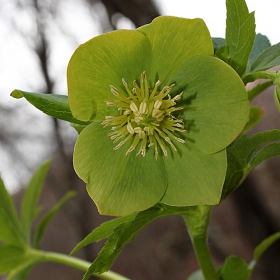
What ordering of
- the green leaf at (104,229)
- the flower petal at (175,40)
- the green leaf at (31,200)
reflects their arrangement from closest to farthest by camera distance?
the flower petal at (175,40) → the green leaf at (104,229) → the green leaf at (31,200)

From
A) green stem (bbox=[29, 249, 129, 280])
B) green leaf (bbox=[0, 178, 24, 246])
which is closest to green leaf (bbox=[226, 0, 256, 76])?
green stem (bbox=[29, 249, 129, 280])

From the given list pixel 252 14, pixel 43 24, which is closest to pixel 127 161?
pixel 252 14

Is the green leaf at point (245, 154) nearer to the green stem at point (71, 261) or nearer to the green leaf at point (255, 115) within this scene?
the green leaf at point (255, 115)

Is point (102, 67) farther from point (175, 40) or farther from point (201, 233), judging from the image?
point (201, 233)

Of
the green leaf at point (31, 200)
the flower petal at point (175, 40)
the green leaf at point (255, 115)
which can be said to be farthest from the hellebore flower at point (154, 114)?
the green leaf at point (31, 200)

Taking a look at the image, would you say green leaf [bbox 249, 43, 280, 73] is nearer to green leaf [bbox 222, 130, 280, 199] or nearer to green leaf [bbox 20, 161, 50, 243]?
green leaf [bbox 222, 130, 280, 199]

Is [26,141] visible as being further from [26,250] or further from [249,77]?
[249,77]
